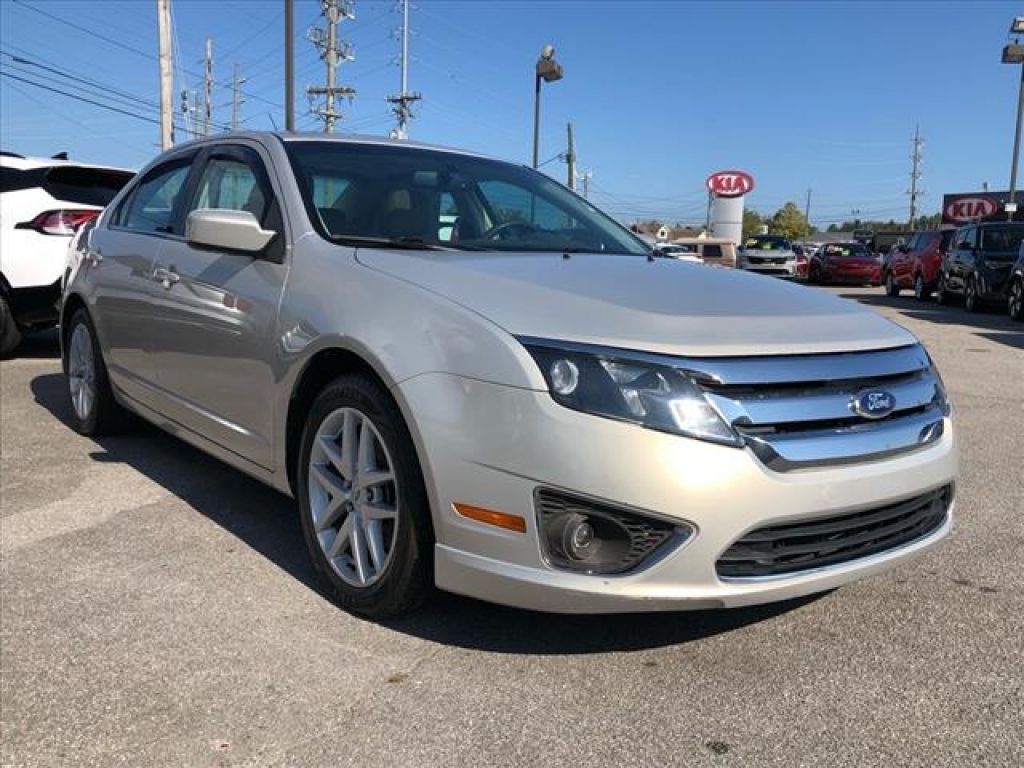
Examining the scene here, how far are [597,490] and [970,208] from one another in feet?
151

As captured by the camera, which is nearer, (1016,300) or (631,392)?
(631,392)

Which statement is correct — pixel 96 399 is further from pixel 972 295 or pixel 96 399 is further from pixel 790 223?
pixel 790 223

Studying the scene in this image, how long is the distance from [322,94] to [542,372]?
51950mm

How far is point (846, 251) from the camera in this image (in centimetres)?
2847

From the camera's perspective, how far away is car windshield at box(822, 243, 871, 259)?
28.2m

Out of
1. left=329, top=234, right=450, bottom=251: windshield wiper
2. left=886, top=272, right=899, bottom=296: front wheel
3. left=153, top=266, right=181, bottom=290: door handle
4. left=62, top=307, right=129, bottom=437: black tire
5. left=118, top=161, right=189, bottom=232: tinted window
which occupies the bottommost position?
left=62, top=307, right=129, bottom=437: black tire

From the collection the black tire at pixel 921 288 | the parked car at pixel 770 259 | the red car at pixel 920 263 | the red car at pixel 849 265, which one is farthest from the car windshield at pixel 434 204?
the red car at pixel 849 265

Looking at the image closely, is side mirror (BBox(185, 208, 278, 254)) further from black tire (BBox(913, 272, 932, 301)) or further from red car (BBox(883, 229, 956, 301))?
black tire (BBox(913, 272, 932, 301))

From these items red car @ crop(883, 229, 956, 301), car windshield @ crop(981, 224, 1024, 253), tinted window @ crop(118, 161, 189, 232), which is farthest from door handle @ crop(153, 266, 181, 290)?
red car @ crop(883, 229, 956, 301)

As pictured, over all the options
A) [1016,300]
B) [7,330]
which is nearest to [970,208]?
[1016,300]

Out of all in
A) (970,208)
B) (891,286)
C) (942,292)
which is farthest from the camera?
(970,208)

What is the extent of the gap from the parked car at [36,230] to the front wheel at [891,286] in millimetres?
20157

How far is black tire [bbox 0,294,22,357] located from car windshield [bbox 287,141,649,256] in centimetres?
A: 514

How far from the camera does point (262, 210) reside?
12.1 feet
